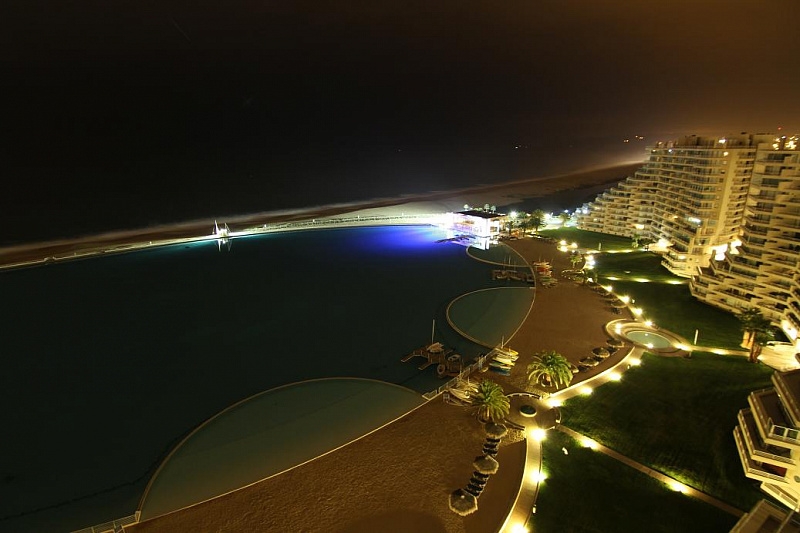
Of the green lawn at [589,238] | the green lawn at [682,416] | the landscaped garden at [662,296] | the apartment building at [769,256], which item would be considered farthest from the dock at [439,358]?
the green lawn at [589,238]

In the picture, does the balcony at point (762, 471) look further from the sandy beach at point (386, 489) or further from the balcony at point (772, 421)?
the sandy beach at point (386, 489)

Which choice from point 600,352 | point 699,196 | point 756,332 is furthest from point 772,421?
point 699,196

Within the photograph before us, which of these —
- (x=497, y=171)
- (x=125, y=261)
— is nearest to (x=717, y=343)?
(x=125, y=261)

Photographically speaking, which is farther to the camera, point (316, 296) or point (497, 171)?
point (497, 171)

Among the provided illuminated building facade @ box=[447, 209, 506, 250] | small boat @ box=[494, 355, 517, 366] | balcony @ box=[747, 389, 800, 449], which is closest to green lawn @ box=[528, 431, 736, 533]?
balcony @ box=[747, 389, 800, 449]

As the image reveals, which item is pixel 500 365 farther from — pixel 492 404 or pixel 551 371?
pixel 492 404

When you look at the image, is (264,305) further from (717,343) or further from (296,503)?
(717,343)
